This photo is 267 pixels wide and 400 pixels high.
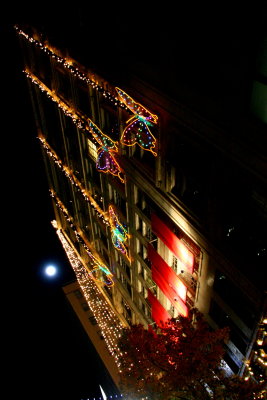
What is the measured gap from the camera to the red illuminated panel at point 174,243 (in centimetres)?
2002

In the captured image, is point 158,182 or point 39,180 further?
point 39,180

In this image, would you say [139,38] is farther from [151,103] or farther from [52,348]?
[52,348]

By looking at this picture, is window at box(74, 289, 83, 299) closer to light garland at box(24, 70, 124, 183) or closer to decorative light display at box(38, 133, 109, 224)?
decorative light display at box(38, 133, 109, 224)

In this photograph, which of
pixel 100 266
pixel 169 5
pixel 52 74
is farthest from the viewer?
pixel 100 266

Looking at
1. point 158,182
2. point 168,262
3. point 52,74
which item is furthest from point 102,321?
point 52,74

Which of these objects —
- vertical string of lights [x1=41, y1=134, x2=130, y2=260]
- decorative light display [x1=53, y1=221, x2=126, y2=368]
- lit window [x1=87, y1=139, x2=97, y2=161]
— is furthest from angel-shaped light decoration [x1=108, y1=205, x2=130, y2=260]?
decorative light display [x1=53, y1=221, x2=126, y2=368]

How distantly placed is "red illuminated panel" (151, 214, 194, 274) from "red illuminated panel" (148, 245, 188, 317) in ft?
6.64

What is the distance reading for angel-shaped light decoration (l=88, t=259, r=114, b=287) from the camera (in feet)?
124

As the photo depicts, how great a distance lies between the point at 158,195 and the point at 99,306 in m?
23.6

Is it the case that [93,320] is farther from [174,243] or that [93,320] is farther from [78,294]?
[174,243]

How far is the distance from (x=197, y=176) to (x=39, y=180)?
1766 inches

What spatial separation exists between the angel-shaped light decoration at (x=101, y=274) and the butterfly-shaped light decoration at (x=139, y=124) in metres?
19.3

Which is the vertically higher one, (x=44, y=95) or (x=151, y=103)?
(x=44, y=95)

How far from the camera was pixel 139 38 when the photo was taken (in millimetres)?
18391
